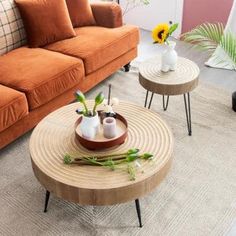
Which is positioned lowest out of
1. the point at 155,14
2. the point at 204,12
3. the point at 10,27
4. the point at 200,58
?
the point at 200,58

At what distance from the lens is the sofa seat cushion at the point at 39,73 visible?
7.68ft

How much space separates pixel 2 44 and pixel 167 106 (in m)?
1.35

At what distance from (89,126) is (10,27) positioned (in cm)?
142

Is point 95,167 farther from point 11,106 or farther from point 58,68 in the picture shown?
point 58,68

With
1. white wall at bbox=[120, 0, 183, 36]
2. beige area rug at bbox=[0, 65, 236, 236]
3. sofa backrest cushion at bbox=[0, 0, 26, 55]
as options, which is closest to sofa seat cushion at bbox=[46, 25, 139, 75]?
sofa backrest cushion at bbox=[0, 0, 26, 55]

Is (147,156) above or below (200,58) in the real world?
above

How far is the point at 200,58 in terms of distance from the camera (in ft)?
11.8

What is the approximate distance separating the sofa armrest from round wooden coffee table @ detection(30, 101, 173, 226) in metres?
1.39

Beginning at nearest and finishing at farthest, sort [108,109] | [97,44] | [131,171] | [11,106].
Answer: [131,171] → [108,109] → [11,106] → [97,44]

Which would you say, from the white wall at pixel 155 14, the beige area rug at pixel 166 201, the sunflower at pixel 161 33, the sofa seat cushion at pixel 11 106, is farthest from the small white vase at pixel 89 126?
the white wall at pixel 155 14

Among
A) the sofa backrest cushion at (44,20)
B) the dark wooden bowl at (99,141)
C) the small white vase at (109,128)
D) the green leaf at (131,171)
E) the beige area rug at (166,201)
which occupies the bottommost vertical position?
the beige area rug at (166,201)

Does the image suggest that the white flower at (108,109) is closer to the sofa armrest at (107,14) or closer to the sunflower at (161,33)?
the sunflower at (161,33)

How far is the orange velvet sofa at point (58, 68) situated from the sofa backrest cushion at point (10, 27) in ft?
0.25

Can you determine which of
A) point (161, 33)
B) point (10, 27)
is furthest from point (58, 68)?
point (161, 33)
